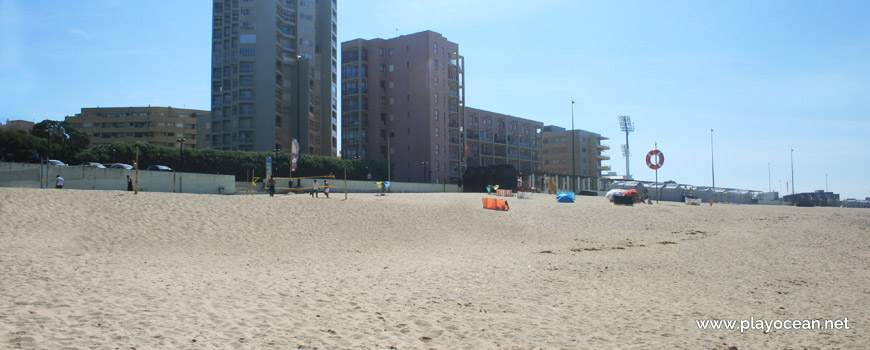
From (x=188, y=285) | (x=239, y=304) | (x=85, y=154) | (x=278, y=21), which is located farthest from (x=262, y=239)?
(x=278, y=21)

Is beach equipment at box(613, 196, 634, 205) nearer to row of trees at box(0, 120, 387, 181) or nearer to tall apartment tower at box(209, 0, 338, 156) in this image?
row of trees at box(0, 120, 387, 181)

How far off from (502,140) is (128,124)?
263 ft

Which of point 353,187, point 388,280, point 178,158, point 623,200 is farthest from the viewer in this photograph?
point 178,158

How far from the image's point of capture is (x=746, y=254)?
1745 centimetres

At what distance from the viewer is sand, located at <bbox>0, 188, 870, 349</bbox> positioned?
25.4 feet

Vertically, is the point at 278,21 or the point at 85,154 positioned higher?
the point at 278,21

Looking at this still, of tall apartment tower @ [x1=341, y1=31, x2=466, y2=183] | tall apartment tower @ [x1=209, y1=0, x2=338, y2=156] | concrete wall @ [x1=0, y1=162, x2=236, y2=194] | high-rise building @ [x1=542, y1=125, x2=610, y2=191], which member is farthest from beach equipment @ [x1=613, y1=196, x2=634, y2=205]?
high-rise building @ [x1=542, y1=125, x2=610, y2=191]

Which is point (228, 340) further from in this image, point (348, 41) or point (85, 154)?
point (348, 41)

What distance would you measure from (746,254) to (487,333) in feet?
44.0

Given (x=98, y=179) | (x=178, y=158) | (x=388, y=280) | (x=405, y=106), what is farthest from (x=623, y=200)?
(x=405, y=106)

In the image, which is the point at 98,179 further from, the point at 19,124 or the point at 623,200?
the point at 19,124

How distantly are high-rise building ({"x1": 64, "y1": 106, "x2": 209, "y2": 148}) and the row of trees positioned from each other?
53.9 metres

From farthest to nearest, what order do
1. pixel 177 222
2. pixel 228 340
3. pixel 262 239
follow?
pixel 177 222, pixel 262 239, pixel 228 340

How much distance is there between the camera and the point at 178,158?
53.4 m
